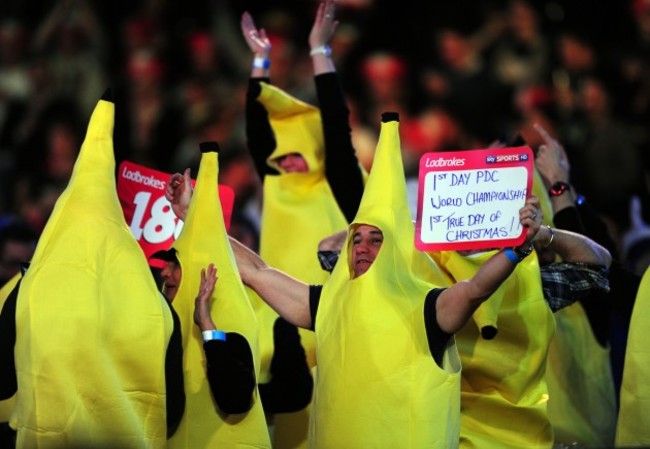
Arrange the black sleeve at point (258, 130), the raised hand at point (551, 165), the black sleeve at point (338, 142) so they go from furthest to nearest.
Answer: the black sleeve at point (258, 130) → the black sleeve at point (338, 142) → the raised hand at point (551, 165)

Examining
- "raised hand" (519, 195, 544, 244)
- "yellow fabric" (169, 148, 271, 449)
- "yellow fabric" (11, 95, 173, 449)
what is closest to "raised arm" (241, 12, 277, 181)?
"yellow fabric" (169, 148, 271, 449)

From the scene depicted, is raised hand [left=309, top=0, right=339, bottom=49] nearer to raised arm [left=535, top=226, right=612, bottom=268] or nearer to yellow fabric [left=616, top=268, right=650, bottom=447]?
raised arm [left=535, top=226, right=612, bottom=268]

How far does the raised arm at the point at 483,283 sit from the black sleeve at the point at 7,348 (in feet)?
5.24

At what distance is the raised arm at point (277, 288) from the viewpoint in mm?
5898

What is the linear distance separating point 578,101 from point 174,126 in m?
3.51

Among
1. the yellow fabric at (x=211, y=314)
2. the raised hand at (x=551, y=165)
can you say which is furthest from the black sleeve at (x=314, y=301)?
the raised hand at (x=551, y=165)

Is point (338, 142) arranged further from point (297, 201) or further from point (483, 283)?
point (483, 283)

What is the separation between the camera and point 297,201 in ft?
24.1

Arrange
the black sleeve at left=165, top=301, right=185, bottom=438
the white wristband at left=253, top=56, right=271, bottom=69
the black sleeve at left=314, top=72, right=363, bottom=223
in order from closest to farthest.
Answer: the black sleeve at left=165, top=301, right=185, bottom=438 → the black sleeve at left=314, top=72, right=363, bottom=223 → the white wristband at left=253, top=56, right=271, bottom=69

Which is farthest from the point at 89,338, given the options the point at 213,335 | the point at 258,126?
the point at 258,126

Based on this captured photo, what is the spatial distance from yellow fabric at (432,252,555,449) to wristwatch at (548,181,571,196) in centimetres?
72

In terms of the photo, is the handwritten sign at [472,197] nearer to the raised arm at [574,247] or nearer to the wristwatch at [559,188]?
the raised arm at [574,247]

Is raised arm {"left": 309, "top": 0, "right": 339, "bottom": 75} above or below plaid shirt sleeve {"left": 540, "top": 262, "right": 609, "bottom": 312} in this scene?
above

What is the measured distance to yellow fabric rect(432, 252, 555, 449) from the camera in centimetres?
608
